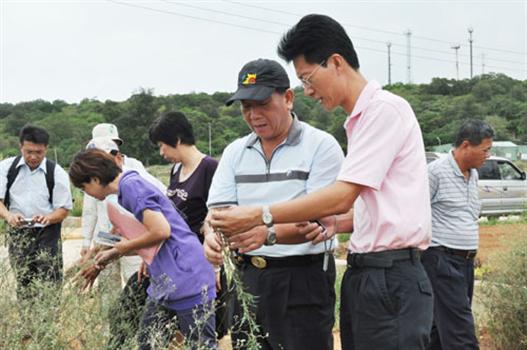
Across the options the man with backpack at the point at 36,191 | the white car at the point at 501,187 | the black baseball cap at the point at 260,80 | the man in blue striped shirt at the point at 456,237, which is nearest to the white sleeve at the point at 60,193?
the man with backpack at the point at 36,191

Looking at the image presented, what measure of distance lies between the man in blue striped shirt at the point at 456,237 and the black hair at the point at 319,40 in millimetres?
2356

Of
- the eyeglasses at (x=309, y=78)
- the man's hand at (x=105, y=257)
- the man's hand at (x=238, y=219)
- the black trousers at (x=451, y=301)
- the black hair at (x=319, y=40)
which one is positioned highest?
the black hair at (x=319, y=40)

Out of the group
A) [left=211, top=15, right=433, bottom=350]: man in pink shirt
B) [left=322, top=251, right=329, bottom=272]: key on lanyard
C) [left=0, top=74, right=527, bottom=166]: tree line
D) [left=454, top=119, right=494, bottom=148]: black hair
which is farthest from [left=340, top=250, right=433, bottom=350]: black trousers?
[left=0, top=74, right=527, bottom=166]: tree line

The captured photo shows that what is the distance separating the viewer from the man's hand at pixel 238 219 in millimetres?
2246

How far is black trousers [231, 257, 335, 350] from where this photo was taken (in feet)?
9.21

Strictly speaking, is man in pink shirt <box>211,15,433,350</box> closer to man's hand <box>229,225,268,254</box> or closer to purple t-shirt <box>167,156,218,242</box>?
man's hand <box>229,225,268,254</box>

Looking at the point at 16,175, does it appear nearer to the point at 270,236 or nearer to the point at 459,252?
→ the point at 459,252

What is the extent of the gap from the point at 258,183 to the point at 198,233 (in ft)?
5.23

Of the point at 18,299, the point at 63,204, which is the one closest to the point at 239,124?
the point at 63,204

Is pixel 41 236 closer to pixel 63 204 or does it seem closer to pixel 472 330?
pixel 63 204

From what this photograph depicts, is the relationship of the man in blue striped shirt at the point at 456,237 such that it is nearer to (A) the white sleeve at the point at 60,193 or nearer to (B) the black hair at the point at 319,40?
(B) the black hair at the point at 319,40

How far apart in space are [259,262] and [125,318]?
932mm

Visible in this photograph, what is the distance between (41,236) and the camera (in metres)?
5.70

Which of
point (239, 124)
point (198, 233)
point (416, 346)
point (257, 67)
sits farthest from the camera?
point (239, 124)
